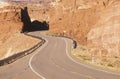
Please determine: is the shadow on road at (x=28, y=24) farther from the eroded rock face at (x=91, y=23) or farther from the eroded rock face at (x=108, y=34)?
the eroded rock face at (x=108, y=34)

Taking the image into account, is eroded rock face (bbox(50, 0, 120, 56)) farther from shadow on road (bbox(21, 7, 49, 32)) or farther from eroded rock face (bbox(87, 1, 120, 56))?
shadow on road (bbox(21, 7, 49, 32))

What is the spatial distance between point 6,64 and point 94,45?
19698 mm

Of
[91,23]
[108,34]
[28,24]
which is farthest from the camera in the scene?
[28,24]

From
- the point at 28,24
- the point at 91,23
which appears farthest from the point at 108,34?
the point at 28,24

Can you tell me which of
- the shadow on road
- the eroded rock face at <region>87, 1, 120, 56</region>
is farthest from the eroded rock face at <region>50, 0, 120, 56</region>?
the shadow on road

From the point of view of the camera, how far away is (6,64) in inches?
1550

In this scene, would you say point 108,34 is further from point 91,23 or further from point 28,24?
point 28,24

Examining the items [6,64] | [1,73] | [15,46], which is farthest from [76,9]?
[1,73]

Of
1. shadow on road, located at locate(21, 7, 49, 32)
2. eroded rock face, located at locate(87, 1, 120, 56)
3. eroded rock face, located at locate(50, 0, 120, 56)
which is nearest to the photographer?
eroded rock face, located at locate(87, 1, 120, 56)

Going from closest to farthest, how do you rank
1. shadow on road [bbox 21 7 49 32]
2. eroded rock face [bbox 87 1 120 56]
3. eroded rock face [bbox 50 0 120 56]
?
eroded rock face [bbox 87 1 120 56], eroded rock face [bbox 50 0 120 56], shadow on road [bbox 21 7 49 32]

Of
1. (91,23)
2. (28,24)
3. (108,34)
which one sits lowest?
(28,24)

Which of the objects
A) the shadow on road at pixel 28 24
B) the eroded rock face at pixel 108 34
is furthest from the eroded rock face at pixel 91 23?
the shadow on road at pixel 28 24

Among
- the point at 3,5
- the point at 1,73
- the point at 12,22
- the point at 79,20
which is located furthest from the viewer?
the point at 3,5

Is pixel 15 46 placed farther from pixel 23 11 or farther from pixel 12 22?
pixel 23 11
